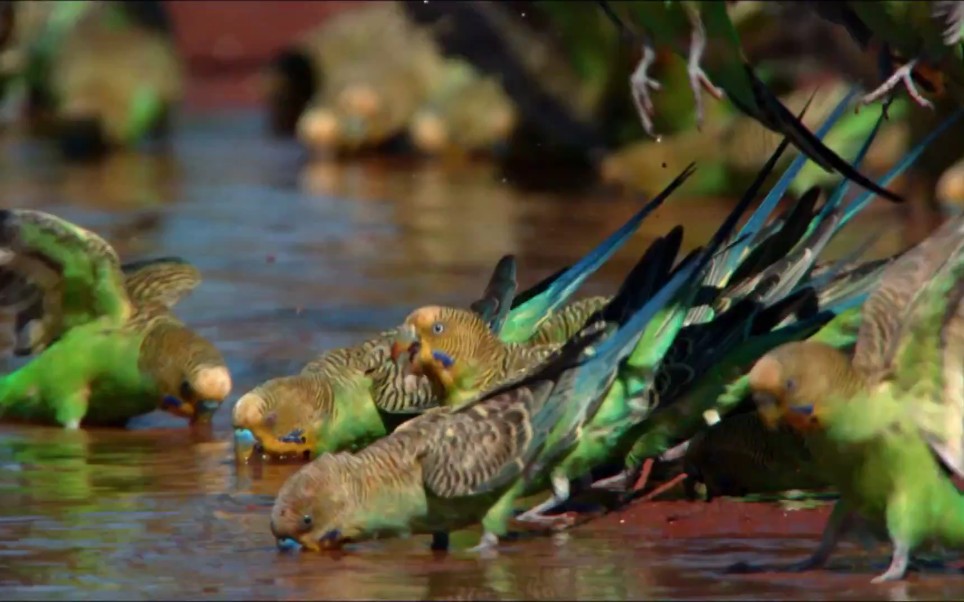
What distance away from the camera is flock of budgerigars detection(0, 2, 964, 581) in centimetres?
503

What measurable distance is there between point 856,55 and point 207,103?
25.6 ft

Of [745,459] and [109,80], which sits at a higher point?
[109,80]

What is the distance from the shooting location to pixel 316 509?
5312mm

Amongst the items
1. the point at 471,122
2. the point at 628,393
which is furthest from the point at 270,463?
the point at 471,122

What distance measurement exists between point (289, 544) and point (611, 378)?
920 millimetres

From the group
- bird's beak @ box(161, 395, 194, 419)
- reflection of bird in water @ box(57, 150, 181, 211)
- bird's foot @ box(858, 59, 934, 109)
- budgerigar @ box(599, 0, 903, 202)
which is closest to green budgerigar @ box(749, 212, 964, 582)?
budgerigar @ box(599, 0, 903, 202)

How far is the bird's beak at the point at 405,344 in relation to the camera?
6.12 meters

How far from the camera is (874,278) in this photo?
6246 millimetres

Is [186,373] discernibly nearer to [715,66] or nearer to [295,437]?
[295,437]

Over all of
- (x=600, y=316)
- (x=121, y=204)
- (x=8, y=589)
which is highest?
(x=121, y=204)

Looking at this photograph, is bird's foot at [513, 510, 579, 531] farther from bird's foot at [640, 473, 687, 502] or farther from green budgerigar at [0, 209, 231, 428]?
green budgerigar at [0, 209, 231, 428]

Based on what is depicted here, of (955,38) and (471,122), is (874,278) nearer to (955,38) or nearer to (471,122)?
(955,38)

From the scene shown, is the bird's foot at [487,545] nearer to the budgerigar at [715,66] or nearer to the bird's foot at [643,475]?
the bird's foot at [643,475]

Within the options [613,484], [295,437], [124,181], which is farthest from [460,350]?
[124,181]
